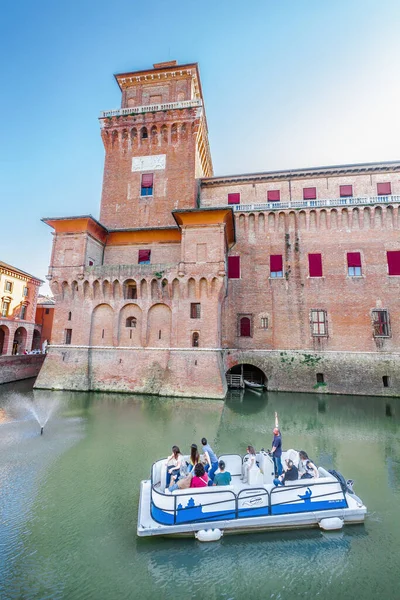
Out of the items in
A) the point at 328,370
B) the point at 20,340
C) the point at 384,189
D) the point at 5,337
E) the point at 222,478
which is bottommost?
the point at 222,478

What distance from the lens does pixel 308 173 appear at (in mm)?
25125

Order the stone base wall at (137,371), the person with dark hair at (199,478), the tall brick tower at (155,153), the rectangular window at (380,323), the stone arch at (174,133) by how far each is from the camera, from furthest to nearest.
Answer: the stone arch at (174,133)
the tall brick tower at (155,153)
the rectangular window at (380,323)
the stone base wall at (137,371)
the person with dark hair at (199,478)

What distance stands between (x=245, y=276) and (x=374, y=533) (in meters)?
19.3

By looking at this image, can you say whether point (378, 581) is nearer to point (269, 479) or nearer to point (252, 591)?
point (252, 591)

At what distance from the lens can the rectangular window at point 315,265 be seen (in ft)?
76.6

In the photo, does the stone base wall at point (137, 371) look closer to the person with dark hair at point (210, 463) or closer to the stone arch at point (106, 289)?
the stone arch at point (106, 289)

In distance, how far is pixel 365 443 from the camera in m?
11.7

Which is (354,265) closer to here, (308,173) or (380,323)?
(380,323)

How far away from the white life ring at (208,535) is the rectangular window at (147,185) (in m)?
24.6

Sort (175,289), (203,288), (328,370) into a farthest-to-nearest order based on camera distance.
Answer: (328,370) → (175,289) → (203,288)

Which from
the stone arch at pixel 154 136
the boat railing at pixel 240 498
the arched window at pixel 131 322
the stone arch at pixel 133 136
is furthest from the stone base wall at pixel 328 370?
the stone arch at pixel 133 136

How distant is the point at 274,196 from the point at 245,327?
450 inches

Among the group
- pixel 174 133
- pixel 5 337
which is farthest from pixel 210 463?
pixel 5 337

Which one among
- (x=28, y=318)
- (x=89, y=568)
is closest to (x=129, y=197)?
(x=28, y=318)
